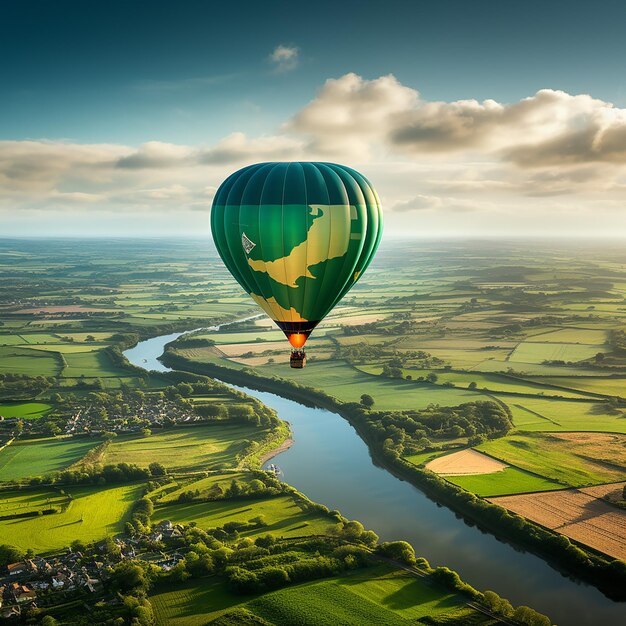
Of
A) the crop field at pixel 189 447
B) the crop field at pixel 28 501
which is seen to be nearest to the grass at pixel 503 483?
the crop field at pixel 189 447

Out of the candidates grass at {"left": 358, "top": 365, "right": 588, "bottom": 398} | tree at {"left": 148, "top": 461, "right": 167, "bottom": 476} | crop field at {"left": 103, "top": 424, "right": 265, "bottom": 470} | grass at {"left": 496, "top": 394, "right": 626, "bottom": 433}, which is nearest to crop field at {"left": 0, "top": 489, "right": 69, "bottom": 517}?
tree at {"left": 148, "top": 461, "right": 167, "bottom": 476}

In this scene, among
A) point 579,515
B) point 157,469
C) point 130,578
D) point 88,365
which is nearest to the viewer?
point 130,578

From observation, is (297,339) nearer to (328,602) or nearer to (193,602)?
(328,602)

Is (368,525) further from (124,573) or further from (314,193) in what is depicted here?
(314,193)

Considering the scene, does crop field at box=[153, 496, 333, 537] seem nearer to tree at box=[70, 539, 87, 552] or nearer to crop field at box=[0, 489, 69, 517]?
tree at box=[70, 539, 87, 552]

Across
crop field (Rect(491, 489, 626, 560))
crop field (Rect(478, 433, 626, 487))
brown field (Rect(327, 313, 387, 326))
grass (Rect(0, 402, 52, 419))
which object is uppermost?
brown field (Rect(327, 313, 387, 326))

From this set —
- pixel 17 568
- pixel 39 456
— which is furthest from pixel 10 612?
pixel 39 456
